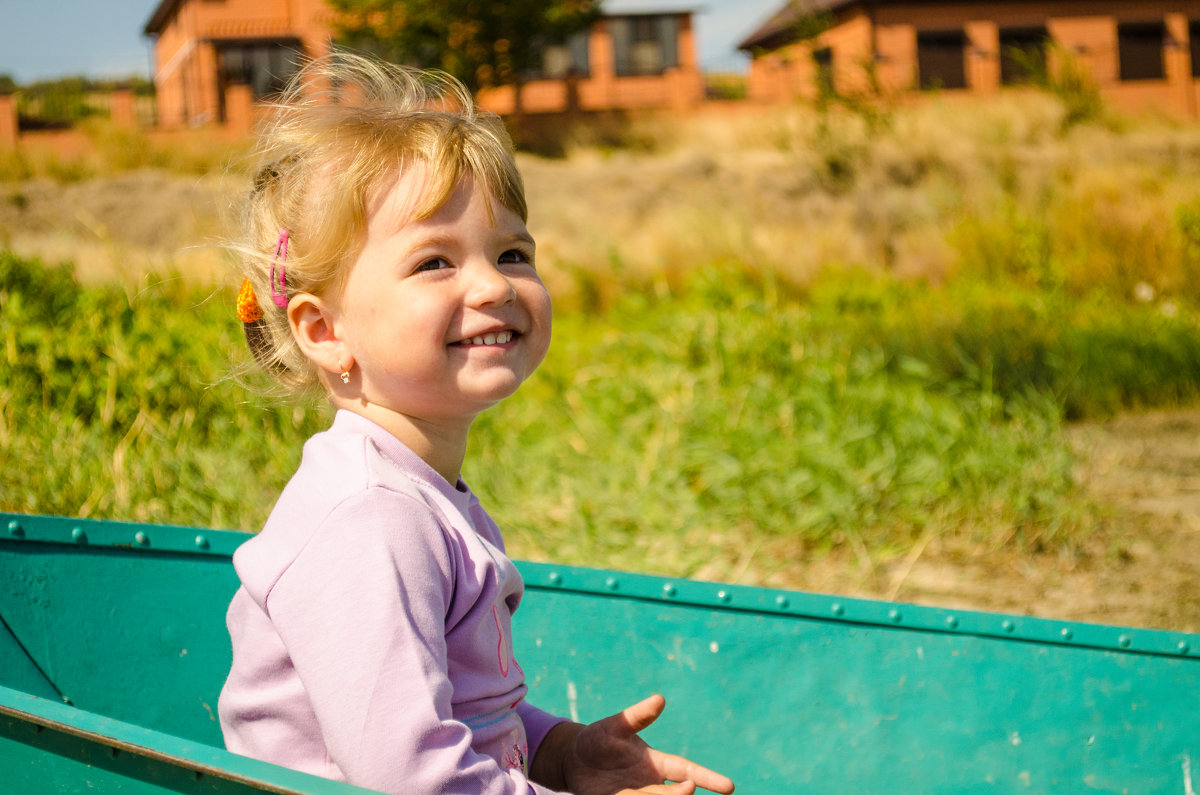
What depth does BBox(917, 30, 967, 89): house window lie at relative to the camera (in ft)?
76.0

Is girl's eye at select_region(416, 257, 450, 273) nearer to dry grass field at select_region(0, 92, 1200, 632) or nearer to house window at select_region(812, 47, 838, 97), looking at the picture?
dry grass field at select_region(0, 92, 1200, 632)

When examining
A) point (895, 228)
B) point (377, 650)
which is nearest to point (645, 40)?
point (895, 228)

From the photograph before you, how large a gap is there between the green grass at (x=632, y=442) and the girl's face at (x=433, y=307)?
5.63 ft

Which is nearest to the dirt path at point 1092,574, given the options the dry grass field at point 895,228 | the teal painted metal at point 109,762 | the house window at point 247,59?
the dry grass field at point 895,228

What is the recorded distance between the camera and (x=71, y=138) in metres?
16.8

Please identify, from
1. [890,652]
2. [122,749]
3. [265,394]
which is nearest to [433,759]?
[122,749]

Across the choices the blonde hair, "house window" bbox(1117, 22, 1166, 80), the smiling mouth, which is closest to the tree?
"house window" bbox(1117, 22, 1166, 80)

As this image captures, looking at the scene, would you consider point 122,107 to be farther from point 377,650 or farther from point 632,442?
point 377,650

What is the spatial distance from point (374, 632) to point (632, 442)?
306 centimetres

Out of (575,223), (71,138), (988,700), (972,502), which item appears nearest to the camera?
(988,700)

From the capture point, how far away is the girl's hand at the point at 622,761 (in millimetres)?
1277

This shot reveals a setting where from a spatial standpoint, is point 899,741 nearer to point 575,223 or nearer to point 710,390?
point 710,390

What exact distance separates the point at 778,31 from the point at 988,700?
90.0 feet

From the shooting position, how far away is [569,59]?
2561 cm
